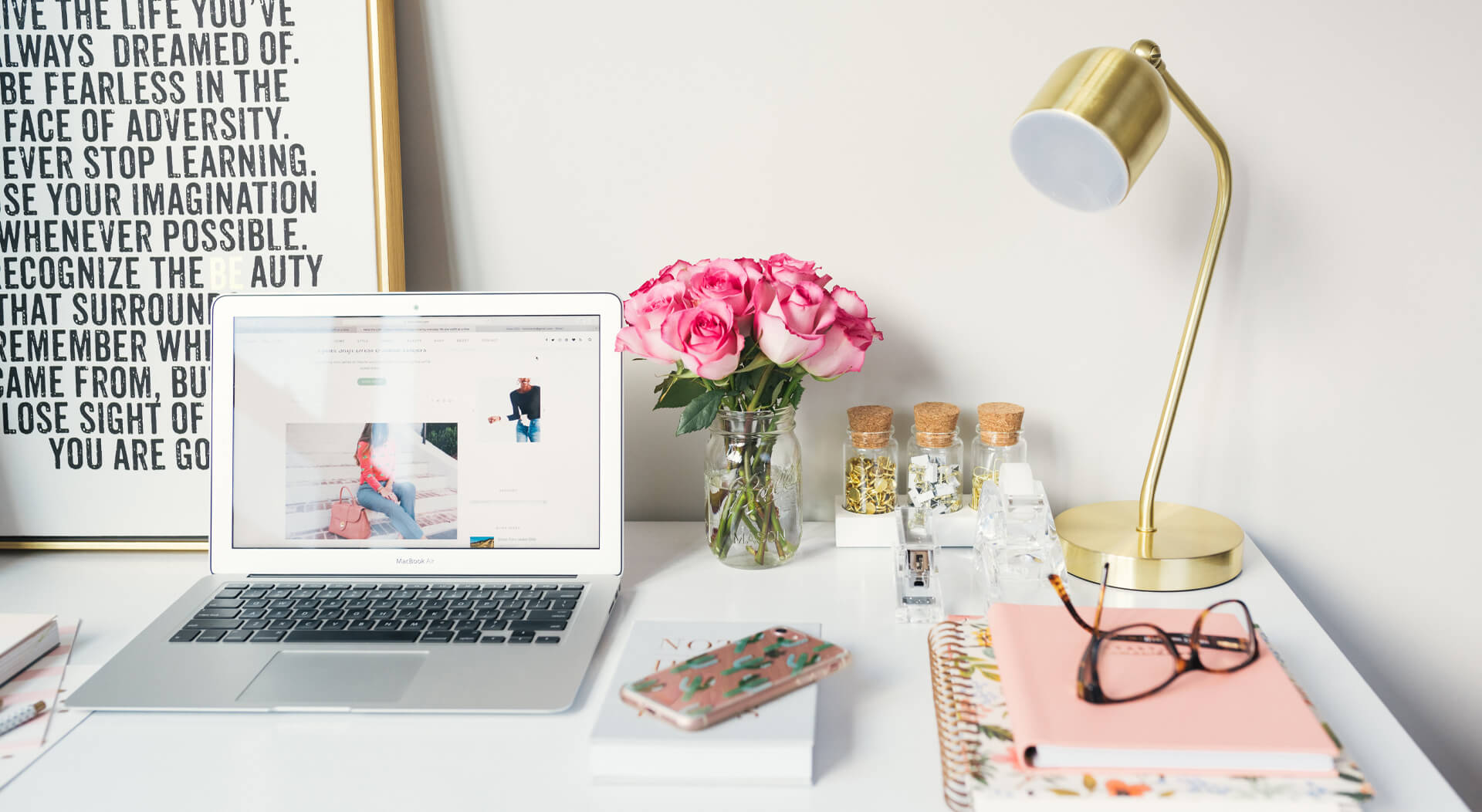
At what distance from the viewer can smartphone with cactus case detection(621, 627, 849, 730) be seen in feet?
1.97

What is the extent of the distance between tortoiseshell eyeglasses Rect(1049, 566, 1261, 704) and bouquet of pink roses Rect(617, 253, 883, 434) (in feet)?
1.00

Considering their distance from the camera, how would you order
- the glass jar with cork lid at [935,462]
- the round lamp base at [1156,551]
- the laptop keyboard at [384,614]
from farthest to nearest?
1. the glass jar with cork lid at [935,462]
2. the round lamp base at [1156,551]
3. the laptop keyboard at [384,614]

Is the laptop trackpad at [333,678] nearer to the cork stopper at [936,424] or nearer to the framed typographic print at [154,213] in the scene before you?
the framed typographic print at [154,213]

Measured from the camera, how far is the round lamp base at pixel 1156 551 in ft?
2.82

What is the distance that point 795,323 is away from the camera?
82 centimetres

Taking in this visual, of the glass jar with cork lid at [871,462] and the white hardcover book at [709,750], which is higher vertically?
the glass jar with cork lid at [871,462]

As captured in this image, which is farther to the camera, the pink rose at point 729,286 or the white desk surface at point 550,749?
the pink rose at point 729,286

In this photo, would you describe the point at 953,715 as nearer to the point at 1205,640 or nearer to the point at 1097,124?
the point at 1205,640

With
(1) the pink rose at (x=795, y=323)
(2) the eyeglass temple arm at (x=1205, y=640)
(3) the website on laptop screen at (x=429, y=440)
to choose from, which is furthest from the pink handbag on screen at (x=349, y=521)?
(2) the eyeglass temple arm at (x=1205, y=640)

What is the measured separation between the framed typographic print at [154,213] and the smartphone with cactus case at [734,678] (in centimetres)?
59

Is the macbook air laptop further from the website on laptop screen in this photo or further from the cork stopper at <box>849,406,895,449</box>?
the cork stopper at <box>849,406,895,449</box>

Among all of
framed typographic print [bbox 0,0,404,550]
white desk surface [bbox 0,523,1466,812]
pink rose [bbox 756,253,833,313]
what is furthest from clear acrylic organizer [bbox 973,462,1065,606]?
framed typographic print [bbox 0,0,404,550]

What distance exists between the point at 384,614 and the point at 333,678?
105 mm

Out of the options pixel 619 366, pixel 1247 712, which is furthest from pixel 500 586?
pixel 1247 712
